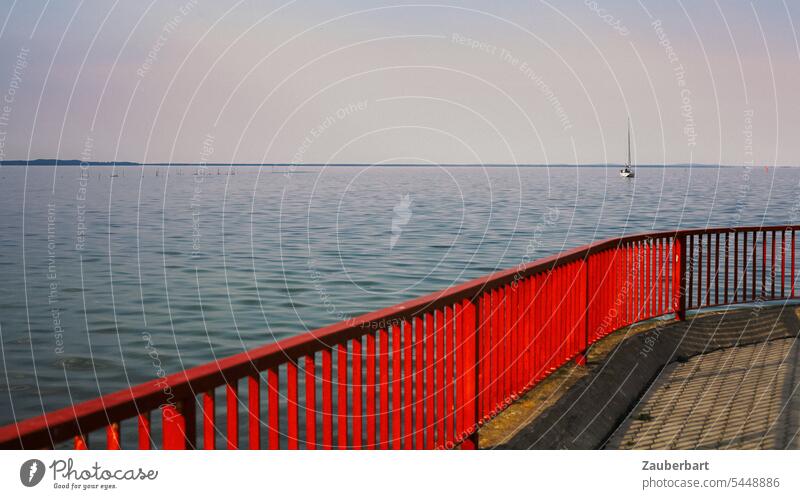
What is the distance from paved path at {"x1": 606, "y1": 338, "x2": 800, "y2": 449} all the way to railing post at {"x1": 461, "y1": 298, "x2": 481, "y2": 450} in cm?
137

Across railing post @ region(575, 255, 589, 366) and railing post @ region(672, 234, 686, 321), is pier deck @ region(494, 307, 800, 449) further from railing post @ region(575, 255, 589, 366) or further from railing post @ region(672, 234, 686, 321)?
railing post @ region(672, 234, 686, 321)

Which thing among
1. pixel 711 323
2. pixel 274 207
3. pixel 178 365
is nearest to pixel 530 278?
pixel 711 323

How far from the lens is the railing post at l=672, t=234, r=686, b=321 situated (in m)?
10.8

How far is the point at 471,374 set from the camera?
5.83m

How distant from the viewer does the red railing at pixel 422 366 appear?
10.3ft

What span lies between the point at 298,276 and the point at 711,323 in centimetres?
1527

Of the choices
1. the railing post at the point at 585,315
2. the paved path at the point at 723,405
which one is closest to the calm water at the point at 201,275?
the railing post at the point at 585,315

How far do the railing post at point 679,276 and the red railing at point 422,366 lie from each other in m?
0.02

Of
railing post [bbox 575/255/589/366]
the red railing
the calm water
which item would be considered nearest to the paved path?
railing post [bbox 575/255/589/366]

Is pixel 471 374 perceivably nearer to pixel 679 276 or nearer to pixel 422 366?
pixel 422 366

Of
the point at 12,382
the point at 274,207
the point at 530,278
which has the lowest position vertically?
the point at 12,382

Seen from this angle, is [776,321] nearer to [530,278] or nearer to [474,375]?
[530,278]

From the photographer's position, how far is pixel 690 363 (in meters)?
9.34

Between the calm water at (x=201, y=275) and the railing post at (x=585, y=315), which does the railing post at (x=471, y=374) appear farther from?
the calm water at (x=201, y=275)
